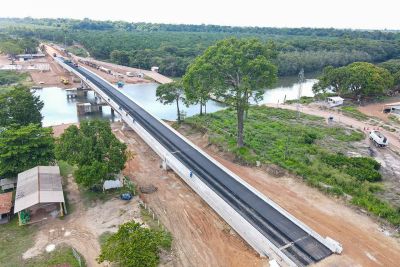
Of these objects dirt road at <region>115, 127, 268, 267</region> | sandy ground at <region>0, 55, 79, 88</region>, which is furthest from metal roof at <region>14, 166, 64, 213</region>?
sandy ground at <region>0, 55, 79, 88</region>

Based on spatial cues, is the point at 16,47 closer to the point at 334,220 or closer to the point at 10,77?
the point at 10,77

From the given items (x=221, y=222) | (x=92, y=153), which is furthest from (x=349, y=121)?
(x=92, y=153)

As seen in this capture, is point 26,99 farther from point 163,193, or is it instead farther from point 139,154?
point 163,193

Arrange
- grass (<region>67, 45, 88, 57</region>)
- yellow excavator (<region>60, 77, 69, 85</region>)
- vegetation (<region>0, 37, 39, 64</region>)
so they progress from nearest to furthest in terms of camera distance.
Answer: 1. yellow excavator (<region>60, 77, 69, 85</region>)
2. vegetation (<region>0, 37, 39, 64</region>)
3. grass (<region>67, 45, 88, 57</region>)

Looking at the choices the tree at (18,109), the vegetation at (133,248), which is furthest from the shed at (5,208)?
the tree at (18,109)

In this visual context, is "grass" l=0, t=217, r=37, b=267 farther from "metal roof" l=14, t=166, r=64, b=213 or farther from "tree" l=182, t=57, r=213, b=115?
"tree" l=182, t=57, r=213, b=115

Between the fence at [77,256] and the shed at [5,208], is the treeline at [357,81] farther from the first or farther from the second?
the shed at [5,208]

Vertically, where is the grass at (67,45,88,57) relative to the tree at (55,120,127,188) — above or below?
above
